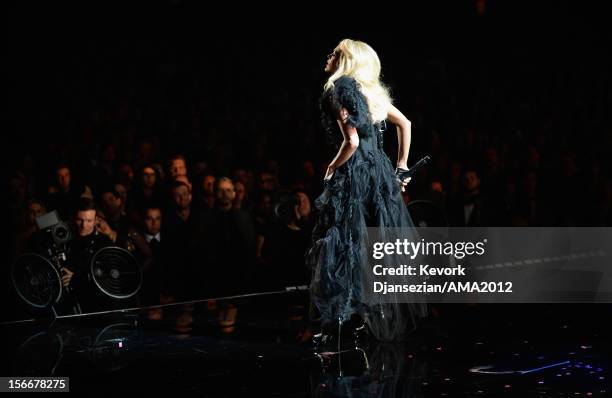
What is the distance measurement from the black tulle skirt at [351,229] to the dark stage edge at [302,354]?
25 cm

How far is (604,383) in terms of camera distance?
4.61 meters

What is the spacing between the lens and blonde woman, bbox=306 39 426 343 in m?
5.48

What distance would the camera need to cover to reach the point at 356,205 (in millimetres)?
5594

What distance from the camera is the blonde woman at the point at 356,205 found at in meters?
5.48

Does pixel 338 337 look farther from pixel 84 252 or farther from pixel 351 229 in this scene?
pixel 84 252

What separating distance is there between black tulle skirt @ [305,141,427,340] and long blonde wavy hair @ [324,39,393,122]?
0.82 feet

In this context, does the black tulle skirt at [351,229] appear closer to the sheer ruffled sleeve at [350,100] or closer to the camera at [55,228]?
the sheer ruffled sleeve at [350,100]

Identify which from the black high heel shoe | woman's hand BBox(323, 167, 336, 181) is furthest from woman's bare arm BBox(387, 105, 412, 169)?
the black high heel shoe

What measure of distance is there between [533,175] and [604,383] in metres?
4.56

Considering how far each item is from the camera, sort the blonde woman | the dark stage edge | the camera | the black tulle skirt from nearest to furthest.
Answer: the dark stage edge < the blonde woman < the black tulle skirt < the camera

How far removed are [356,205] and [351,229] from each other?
14 centimetres

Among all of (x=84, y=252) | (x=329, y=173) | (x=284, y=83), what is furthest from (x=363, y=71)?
(x=284, y=83)

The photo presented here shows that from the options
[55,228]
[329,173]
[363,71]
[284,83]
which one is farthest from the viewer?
[284,83]

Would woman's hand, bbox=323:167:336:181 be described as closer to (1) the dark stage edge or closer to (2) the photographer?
(1) the dark stage edge
